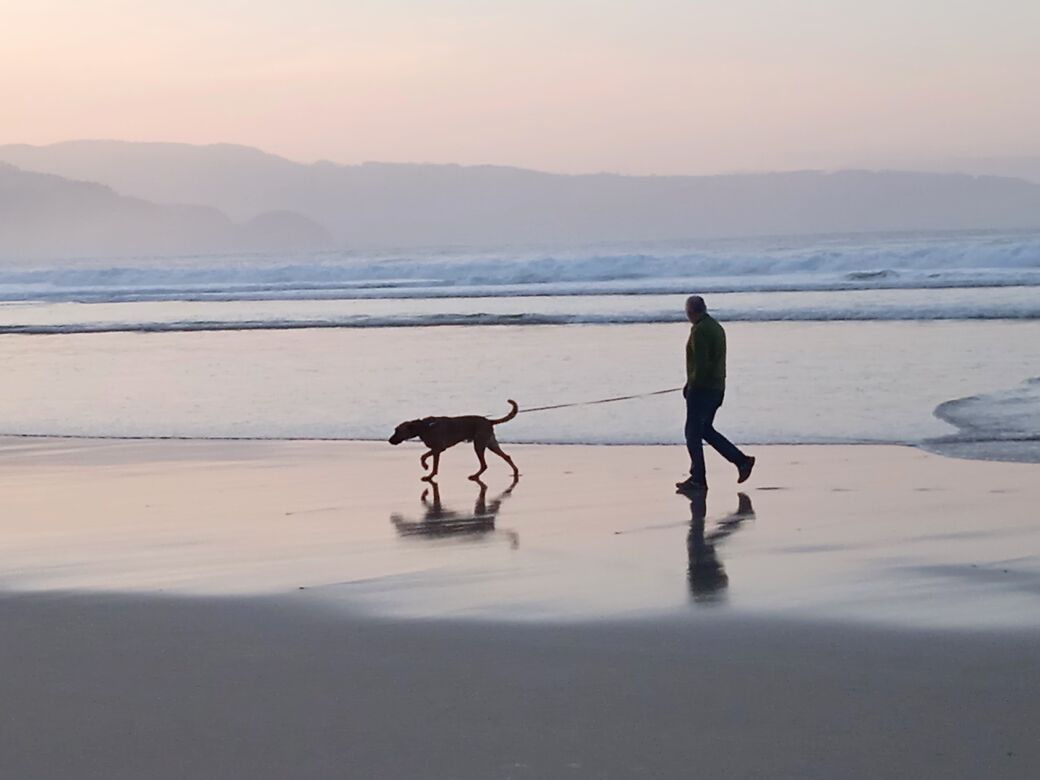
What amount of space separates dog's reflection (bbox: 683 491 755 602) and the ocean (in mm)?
2973

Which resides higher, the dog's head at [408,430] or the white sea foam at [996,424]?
the dog's head at [408,430]

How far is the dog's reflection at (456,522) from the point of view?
8711 millimetres

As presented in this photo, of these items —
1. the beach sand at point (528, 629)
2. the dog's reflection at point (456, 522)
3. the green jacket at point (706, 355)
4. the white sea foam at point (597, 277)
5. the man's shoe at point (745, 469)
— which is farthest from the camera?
the white sea foam at point (597, 277)

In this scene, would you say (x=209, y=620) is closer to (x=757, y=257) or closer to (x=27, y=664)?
(x=27, y=664)

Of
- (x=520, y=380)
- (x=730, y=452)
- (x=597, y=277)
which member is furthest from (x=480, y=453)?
(x=597, y=277)

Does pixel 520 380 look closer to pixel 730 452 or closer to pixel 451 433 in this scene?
pixel 451 433

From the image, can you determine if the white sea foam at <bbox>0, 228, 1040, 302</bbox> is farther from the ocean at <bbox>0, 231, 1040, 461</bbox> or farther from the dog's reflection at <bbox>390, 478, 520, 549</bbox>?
the dog's reflection at <bbox>390, 478, 520, 549</bbox>

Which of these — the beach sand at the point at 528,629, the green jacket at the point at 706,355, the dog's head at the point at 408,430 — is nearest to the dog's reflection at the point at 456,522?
the beach sand at the point at 528,629

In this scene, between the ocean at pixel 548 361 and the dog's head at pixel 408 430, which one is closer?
the dog's head at pixel 408 430

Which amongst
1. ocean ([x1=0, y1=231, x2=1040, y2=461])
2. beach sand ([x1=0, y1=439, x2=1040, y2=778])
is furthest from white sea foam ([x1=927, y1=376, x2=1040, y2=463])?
beach sand ([x1=0, y1=439, x2=1040, y2=778])

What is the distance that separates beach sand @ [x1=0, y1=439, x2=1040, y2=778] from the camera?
467 cm

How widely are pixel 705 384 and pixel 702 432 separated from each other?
361 millimetres

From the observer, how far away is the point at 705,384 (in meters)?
10.7

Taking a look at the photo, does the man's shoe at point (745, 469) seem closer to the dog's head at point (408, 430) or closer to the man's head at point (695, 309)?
Answer: the man's head at point (695, 309)
